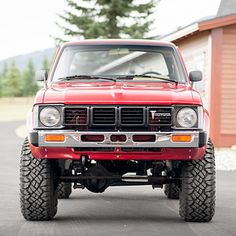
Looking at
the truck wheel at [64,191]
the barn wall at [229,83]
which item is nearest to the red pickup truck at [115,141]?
the truck wheel at [64,191]

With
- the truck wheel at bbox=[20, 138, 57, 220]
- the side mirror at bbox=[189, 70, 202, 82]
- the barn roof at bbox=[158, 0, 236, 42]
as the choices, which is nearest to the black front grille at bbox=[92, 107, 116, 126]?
the truck wheel at bbox=[20, 138, 57, 220]

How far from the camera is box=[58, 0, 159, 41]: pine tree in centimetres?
4884

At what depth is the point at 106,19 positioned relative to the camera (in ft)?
163

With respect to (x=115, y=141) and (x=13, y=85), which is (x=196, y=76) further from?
(x=13, y=85)

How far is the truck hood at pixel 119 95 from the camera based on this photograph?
7.87m

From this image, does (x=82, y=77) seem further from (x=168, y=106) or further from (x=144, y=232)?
(x=144, y=232)

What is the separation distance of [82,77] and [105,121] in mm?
1378

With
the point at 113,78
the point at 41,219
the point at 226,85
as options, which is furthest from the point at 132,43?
the point at 226,85

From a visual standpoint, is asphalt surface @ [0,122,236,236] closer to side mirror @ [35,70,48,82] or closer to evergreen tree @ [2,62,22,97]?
side mirror @ [35,70,48,82]

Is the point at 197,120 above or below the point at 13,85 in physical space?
above

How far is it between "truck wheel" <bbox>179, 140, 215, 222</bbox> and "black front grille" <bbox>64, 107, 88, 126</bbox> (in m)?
1.19

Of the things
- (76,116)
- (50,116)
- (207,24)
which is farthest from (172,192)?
(207,24)

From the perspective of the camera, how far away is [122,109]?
25.8 ft

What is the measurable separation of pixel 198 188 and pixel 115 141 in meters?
1.06
